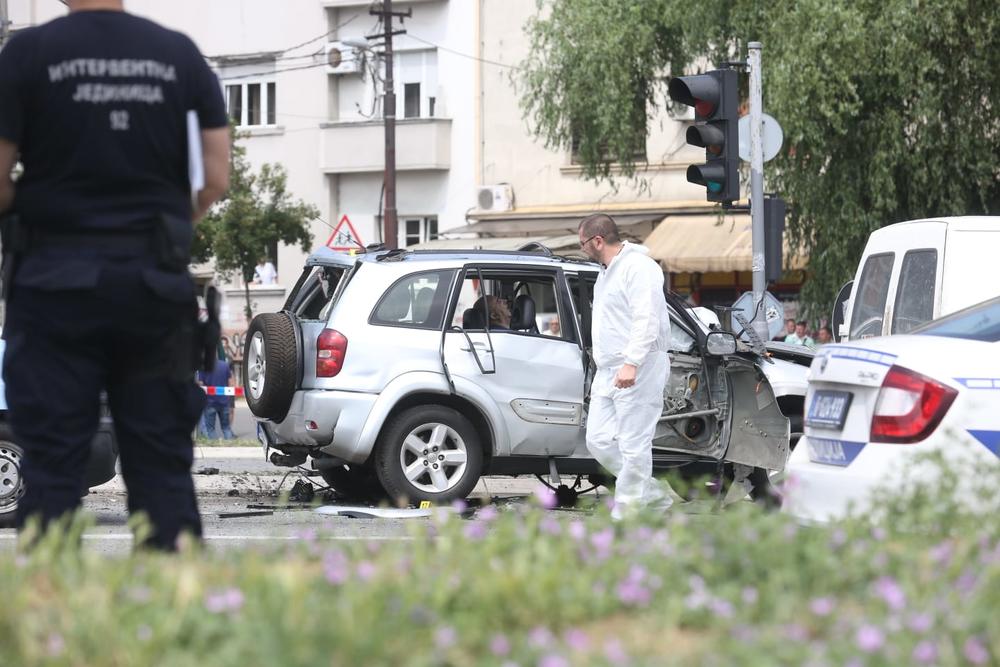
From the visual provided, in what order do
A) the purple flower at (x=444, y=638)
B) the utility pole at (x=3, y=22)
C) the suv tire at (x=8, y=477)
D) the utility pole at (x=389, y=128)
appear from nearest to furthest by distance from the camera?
the purple flower at (x=444, y=638) < the suv tire at (x=8, y=477) < the utility pole at (x=3, y=22) < the utility pole at (x=389, y=128)

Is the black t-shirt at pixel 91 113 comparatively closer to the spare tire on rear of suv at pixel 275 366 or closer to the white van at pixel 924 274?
the spare tire on rear of suv at pixel 275 366

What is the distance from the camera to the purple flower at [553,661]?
317 centimetres

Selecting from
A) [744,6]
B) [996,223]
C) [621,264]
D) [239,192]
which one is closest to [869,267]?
[996,223]

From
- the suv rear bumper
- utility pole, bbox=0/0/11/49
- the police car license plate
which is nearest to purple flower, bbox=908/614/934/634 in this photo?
the police car license plate

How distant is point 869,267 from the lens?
44.0 feet

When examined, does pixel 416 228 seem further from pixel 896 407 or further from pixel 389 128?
pixel 896 407

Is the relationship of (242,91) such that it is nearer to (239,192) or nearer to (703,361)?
(239,192)

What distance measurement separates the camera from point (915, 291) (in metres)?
12.4

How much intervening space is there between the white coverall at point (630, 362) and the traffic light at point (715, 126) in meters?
3.67

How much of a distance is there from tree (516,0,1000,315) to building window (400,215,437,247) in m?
15.6

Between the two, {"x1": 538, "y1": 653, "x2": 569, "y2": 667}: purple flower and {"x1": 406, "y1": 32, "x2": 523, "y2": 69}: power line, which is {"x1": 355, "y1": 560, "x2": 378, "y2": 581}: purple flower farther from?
{"x1": 406, "y1": 32, "x2": 523, "y2": 69}: power line

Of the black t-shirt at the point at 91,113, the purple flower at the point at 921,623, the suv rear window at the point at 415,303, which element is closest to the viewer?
the purple flower at the point at 921,623

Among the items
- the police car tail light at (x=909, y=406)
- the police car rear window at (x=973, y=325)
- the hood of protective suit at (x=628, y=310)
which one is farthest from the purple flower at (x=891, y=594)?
the hood of protective suit at (x=628, y=310)

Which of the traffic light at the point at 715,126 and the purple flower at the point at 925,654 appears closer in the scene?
the purple flower at the point at 925,654
